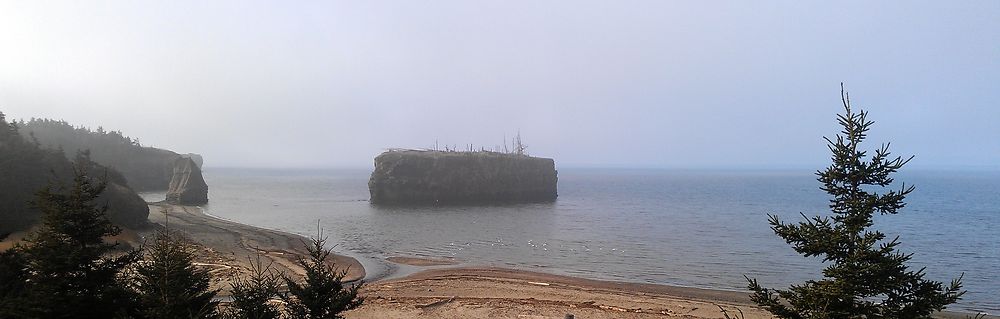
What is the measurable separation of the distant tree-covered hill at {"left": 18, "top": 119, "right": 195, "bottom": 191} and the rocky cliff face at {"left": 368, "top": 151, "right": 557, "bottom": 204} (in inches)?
1818

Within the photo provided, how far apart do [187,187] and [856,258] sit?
82.3 m

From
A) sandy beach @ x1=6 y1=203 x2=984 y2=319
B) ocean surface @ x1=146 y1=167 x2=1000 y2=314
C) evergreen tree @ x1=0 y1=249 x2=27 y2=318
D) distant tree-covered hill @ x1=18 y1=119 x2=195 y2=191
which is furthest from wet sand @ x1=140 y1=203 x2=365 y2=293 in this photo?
distant tree-covered hill @ x1=18 y1=119 x2=195 y2=191

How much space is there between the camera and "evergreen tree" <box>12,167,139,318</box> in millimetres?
8562

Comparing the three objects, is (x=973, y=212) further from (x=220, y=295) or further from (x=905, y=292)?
(x=220, y=295)

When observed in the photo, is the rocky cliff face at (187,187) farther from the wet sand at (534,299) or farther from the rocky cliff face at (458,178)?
the wet sand at (534,299)

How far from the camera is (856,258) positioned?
765 centimetres

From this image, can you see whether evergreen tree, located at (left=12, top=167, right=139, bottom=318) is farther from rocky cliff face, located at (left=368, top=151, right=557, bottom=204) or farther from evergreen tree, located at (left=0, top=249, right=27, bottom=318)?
rocky cliff face, located at (left=368, top=151, right=557, bottom=204)

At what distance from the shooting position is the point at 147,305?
28.8 feet

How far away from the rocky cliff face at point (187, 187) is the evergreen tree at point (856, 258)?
80011 millimetres

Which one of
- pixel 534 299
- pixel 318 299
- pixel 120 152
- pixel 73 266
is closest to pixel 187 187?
pixel 120 152

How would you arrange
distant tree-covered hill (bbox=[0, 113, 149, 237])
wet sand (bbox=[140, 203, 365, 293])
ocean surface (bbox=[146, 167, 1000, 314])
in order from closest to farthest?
1. distant tree-covered hill (bbox=[0, 113, 149, 237])
2. wet sand (bbox=[140, 203, 365, 293])
3. ocean surface (bbox=[146, 167, 1000, 314])

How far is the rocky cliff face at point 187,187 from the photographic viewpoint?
71.9 m

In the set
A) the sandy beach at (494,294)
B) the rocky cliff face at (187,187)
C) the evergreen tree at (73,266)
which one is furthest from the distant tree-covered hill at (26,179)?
the rocky cliff face at (187,187)

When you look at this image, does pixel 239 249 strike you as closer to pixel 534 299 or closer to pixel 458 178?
pixel 534 299
